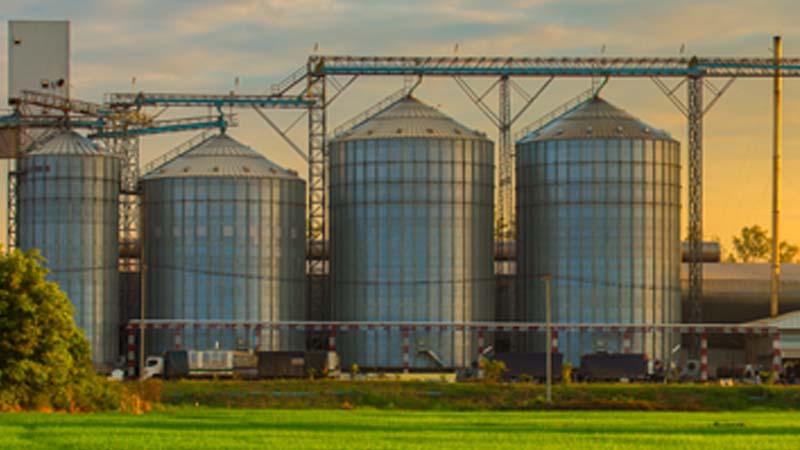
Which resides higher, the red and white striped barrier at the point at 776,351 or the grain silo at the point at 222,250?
the grain silo at the point at 222,250

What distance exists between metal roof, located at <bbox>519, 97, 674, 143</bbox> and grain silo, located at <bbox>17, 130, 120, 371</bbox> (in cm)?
3550

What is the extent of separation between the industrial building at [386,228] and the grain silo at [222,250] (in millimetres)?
160

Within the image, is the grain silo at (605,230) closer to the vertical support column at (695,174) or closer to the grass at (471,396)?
the vertical support column at (695,174)

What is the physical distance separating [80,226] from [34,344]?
169 feet

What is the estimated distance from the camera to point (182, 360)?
12625 cm

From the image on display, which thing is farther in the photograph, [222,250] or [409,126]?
[409,126]

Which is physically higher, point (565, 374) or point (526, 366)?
point (565, 374)

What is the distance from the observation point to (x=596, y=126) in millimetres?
142500

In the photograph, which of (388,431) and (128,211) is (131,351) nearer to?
(128,211)

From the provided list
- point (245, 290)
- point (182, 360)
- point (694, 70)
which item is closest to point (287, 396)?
point (182, 360)

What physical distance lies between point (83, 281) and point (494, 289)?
3385cm

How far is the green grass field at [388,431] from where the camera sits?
5969cm

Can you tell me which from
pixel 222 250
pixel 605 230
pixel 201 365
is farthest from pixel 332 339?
pixel 605 230

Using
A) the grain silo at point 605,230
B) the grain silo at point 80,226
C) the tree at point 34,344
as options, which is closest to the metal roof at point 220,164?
the grain silo at point 80,226
